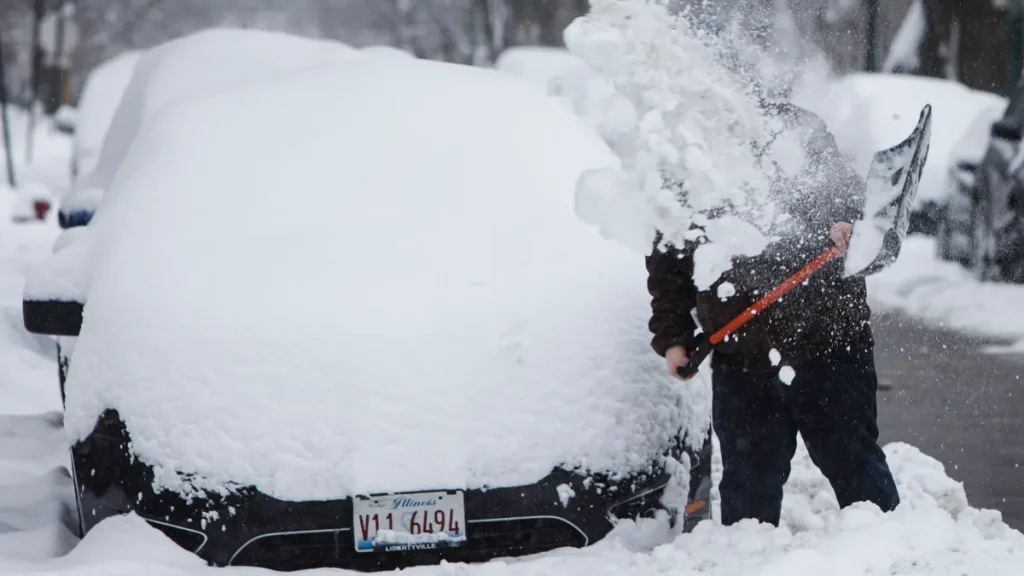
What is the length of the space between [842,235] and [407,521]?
128cm

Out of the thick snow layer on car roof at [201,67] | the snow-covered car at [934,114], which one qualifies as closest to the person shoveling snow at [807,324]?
the thick snow layer on car roof at [201,67]

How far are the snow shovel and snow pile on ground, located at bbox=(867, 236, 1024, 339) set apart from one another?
517 centimetres

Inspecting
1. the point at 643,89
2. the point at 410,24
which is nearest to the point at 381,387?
the point at 643,89

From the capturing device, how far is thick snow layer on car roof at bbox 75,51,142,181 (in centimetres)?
1223

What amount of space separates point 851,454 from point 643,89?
108 cm

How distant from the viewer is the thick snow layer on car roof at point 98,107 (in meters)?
12.2

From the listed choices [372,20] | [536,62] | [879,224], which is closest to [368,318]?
[879,224]

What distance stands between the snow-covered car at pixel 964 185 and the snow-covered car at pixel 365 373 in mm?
6619

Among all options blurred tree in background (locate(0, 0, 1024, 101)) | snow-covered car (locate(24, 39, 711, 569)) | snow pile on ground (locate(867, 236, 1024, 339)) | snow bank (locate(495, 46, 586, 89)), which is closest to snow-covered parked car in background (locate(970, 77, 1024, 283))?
snow pile on ground (locate(867, 236, 1024, 339))

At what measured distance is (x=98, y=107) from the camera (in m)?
12.9

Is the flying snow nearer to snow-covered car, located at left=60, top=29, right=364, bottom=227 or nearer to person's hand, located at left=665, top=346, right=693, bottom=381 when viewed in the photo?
person's hand, located at left=665, top=346, right=693, bottom=381

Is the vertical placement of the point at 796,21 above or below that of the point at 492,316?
above

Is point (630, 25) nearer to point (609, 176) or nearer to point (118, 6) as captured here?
point (609, 176)

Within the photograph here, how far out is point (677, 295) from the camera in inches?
137
